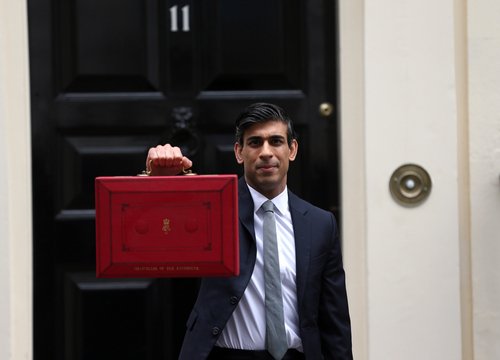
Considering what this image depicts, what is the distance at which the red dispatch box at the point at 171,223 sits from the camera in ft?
13.0

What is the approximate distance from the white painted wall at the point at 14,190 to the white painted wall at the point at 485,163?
211 cm

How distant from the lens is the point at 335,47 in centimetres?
585

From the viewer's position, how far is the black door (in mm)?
5805

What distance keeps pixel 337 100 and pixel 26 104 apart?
59.5 inches

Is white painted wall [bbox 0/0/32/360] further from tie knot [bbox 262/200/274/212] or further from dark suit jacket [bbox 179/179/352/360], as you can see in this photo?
tie knot [bbox 262/200/274/212]

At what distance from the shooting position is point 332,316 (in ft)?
14.0

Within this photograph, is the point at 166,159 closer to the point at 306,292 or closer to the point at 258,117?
the point at 258,117

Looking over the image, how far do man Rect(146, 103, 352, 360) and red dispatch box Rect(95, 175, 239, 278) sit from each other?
0.14 metres

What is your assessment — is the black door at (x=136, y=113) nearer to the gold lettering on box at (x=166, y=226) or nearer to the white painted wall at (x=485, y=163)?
the white painted wall at (x=485, y=163)

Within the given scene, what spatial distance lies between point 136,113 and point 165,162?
1.84 meters

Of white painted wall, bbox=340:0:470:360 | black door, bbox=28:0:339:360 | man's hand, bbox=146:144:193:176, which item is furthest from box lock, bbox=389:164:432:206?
man's hand, bbox=146:144:193:176

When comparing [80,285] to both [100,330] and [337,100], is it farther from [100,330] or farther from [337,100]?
[337,100]

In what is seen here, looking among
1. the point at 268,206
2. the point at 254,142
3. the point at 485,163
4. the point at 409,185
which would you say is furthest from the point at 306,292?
the point at 485,163

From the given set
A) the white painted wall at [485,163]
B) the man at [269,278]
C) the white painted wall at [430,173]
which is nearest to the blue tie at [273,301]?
the man at [269,278]
